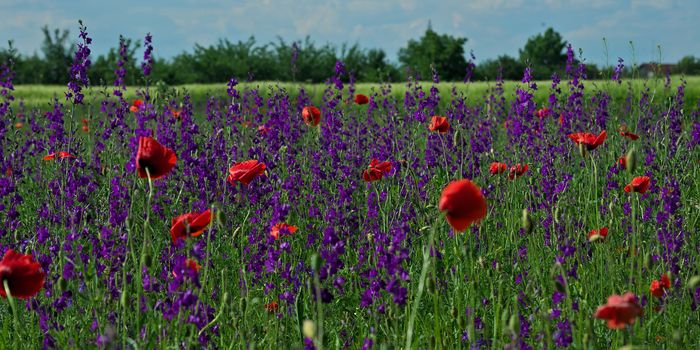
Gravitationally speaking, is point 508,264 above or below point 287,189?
below

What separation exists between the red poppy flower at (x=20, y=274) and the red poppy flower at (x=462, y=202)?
3.45ft

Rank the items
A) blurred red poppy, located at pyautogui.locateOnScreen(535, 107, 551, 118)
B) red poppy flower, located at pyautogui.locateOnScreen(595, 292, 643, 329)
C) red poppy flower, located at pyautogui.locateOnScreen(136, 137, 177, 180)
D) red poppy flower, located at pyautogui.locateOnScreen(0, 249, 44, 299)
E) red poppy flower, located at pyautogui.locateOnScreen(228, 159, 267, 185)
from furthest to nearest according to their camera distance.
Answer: blurred red poppy, located at pyautogui.locateOnScreen(535, 107, 551, 118) < red poppy flower, located at pyautogui.locateOnScreen(228, 159, 267, 185) < red poppy flower, located at pyautogui.locateOnScreen(136, 137, 177, 180) < red poppy flower, located at pyautogui.locateOnScreen(0, 249, 44, 299) < red poppy flower, located at pyautogui.locateOnScreen(595, 292, 643, 329)

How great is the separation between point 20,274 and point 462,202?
1133 mm

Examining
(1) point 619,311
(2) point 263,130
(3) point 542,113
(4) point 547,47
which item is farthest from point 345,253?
(4) point 547,47

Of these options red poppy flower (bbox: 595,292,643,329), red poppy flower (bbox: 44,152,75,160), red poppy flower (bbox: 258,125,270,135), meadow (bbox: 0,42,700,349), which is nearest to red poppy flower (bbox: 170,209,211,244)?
meadow (bbox: 0,42,700,349)

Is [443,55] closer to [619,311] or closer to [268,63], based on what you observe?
[268,63]

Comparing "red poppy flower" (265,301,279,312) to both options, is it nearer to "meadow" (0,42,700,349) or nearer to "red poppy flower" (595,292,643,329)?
"meadow" (0,42,700,349)

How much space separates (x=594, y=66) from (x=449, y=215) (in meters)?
28.7

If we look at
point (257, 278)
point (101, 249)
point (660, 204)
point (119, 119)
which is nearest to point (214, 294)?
point (257, 278)

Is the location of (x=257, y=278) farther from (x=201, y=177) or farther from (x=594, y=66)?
(x=594, y=66)

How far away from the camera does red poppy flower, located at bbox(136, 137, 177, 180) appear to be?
84.6 inches

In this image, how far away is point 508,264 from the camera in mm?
3189

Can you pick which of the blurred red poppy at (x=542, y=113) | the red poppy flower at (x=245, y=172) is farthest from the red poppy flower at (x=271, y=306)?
the blurred red poppy at (x=542, y=113)

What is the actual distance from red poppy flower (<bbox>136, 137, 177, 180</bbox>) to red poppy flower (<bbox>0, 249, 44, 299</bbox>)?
0.40 meters
